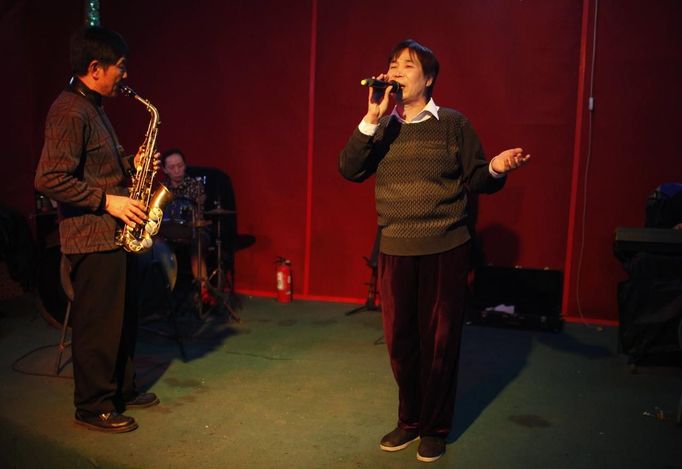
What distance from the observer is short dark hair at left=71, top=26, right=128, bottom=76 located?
292 cm

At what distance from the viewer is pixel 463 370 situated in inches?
165

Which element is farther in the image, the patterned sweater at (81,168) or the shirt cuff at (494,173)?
the patterned sweater at (81,168)

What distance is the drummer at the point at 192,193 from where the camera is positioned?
17.9 feet

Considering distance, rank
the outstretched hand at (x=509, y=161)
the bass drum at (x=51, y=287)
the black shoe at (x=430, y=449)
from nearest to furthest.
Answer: the outstretched hand at (x=509, y=161) < the black shoe at (x=430, y=449) < the bass drum at (x=51, y=287)

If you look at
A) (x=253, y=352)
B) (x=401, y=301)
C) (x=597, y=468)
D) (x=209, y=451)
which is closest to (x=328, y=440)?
(x=209, y=451)

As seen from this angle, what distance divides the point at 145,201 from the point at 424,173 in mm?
1404

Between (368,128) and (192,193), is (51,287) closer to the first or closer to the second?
(192,193)

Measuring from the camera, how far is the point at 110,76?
300 cm

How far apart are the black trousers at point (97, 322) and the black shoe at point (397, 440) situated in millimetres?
1261

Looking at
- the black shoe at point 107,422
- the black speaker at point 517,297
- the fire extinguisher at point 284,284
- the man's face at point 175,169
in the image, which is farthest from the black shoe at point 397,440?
the man's face at point 175,169

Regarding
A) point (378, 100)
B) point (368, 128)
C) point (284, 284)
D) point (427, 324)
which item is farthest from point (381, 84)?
point (284, 284)

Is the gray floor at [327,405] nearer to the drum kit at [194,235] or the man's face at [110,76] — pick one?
the drum kit at [194,235]

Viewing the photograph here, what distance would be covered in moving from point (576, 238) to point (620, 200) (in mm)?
438

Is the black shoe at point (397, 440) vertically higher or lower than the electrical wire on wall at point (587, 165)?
lower
